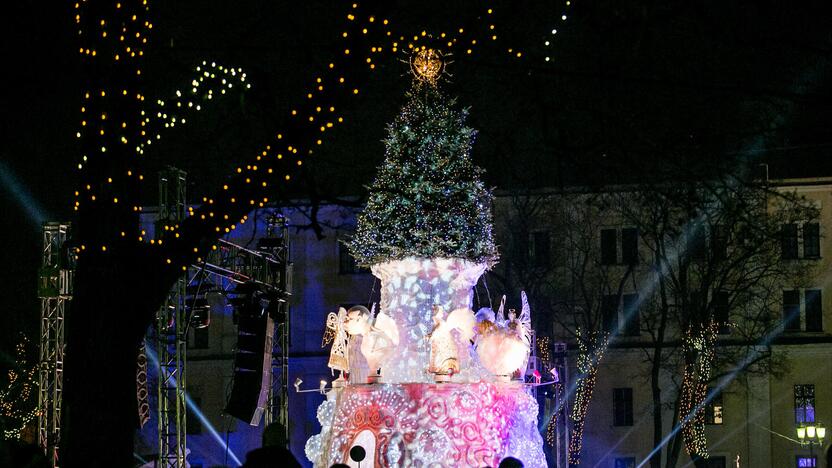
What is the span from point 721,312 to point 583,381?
256 inches

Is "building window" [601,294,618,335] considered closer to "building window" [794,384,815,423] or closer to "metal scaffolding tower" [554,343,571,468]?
"metal scaffolding tower" [554,343,571,468]

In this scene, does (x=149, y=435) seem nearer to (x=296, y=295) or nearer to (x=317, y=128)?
(x=296, y=295)

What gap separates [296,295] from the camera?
47969 mm

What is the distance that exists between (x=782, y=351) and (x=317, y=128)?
126 ft

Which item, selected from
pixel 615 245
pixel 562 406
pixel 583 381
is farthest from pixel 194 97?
pixel 615 245

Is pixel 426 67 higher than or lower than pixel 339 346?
higher

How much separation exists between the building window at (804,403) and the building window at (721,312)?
10.5 ft

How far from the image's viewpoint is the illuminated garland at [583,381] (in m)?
37.3

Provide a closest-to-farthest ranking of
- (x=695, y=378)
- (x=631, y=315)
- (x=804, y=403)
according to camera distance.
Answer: (x=695, y=378) < (x=804, y=403) < (x=631, y=315)

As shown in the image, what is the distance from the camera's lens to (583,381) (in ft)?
129

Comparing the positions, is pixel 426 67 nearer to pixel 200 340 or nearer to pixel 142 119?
pixel 142 119

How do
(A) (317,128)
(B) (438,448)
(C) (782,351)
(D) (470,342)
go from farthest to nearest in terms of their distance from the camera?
(C) (782,351) → (D) (470,342) → (B) (438,448) → (A) (317,128)

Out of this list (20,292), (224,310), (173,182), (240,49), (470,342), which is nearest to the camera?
(240,49)

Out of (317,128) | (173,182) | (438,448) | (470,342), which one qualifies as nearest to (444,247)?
(470,342)
